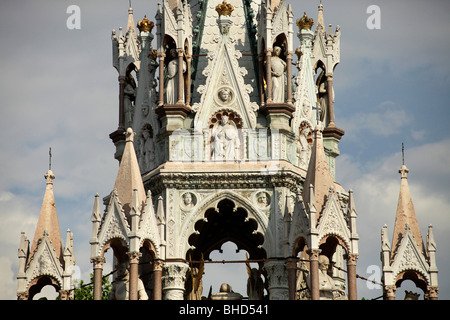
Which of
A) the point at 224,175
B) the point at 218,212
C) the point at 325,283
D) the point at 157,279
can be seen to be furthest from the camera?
the point at 218,212

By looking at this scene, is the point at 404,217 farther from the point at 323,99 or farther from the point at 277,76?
the point at 277,76

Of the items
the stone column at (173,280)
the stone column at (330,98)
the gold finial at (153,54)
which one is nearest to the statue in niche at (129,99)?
the gold finial at (153,54)

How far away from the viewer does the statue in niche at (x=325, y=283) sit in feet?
162

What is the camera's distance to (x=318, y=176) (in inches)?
2000

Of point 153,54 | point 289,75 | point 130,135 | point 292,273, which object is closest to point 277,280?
point 292,273

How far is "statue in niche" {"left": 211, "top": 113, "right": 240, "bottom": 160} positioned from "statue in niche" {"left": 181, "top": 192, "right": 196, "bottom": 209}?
49.9 inches

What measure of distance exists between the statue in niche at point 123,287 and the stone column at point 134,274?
42cm

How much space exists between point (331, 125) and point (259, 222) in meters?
4.48

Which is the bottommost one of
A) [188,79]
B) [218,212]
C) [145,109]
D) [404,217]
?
[404,217]

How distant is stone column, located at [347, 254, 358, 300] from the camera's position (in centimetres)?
4912

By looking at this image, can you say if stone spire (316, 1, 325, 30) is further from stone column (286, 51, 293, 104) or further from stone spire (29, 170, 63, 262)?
stone spire (29, 170, 63, 262)

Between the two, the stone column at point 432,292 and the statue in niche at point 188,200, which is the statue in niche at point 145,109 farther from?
the stone column at point 432,292

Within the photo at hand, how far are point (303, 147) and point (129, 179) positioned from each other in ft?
18.6
